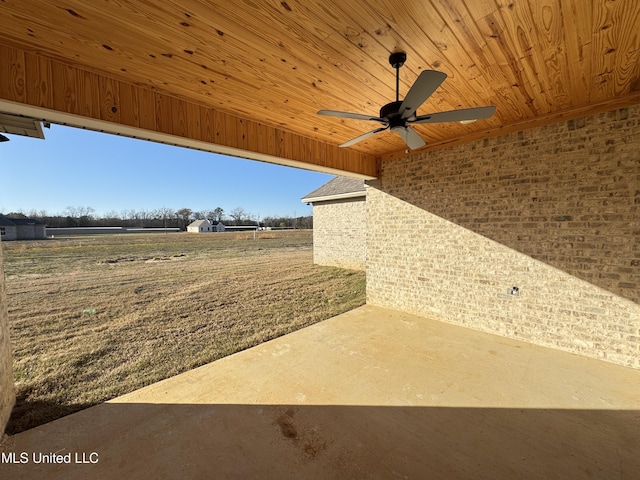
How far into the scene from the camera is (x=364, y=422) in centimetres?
231

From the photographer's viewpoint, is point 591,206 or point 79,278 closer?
point 591,206

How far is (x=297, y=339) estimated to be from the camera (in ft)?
13.1

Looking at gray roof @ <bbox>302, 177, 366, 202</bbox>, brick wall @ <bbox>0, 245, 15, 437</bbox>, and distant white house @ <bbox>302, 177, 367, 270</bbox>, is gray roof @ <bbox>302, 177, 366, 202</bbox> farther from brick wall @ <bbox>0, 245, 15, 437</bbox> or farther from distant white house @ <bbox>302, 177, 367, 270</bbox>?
brick wall @ <bbox>0, 245, 15, 437</bbox>

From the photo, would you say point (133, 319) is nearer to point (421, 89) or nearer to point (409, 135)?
point (409, 135)

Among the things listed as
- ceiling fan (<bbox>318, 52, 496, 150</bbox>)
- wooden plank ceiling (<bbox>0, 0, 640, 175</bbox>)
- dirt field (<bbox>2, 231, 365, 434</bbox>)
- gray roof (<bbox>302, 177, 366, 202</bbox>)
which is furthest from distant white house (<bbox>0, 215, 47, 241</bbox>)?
ceiling fan (<bbox>318, 52, 496, 150</bbox>)

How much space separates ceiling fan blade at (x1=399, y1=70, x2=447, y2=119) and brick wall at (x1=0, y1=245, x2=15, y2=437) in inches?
148

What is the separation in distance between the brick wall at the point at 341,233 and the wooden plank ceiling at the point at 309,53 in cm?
656

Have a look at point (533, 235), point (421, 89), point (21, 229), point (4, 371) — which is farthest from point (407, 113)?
point (21, 229)

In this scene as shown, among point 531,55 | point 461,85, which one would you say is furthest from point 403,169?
point 531,55

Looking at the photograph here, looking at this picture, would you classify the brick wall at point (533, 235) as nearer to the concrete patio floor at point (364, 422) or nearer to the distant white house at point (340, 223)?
the concrete patio floor at point (364, 422)

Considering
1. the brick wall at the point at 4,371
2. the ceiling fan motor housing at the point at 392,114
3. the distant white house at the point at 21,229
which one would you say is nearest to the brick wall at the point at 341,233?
the ceiling fan motor housing at the point at 392,114

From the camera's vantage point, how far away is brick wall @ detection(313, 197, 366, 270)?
31.4 feet

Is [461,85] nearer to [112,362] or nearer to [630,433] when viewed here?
[630,433]

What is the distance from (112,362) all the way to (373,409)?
3.24 m
